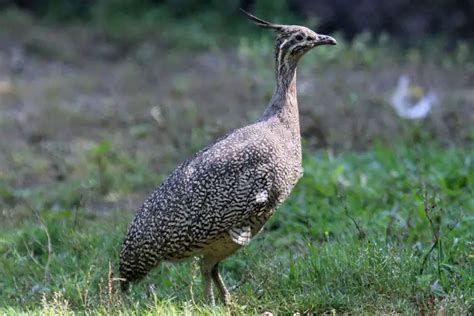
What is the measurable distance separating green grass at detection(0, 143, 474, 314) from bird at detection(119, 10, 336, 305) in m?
0.25

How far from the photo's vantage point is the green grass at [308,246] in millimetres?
5922

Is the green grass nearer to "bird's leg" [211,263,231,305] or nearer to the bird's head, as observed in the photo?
"bird's leg" [211,263,231,305]

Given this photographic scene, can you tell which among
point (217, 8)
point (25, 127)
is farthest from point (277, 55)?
point (217, 8)

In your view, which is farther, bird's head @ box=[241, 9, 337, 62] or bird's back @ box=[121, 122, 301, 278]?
bird's head @ box=[241, 9, 337, 62]

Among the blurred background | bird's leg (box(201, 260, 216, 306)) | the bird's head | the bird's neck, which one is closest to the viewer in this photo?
bird's leg (box(201, 260, 216, 306))

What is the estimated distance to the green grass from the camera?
233 inches

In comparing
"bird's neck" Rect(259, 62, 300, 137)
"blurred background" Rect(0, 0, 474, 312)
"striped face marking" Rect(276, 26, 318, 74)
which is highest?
"striped face marking" Rect(276, 26, 318, 74)

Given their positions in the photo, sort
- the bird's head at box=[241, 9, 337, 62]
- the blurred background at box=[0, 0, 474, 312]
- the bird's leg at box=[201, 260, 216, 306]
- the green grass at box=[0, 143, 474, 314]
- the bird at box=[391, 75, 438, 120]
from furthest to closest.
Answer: the bird at box=[391, 75, 438, 120], the blurred background at box=[0, 0, 474, 312], the bird's head at box=[241, 9, 337, 62], the bird's leg at box=[201, 260, 216, 306], the green grass at box=[0, 143, 474, 314]

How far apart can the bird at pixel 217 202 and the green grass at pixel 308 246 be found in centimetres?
25

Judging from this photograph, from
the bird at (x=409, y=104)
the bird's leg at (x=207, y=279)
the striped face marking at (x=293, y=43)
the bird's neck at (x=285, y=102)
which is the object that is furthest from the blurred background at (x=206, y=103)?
the striped face marking at (x=293, y=43)

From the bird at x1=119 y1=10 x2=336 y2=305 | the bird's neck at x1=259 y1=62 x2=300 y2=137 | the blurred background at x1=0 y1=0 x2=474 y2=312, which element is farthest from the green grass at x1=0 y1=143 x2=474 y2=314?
the bird's neck at x1=259 y1=62 x2=300 y2=137

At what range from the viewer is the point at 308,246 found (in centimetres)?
662

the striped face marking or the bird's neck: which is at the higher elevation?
the striped face marking

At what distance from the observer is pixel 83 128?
11.4 meters
